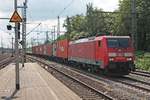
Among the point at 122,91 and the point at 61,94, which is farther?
the point at 122,91

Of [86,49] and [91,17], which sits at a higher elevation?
[91,17]

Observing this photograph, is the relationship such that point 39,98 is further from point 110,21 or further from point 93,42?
point 110,21

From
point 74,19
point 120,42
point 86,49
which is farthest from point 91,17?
point 120,42

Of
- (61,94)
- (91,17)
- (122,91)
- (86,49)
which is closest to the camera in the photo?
(61,94)

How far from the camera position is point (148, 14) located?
75812 mm

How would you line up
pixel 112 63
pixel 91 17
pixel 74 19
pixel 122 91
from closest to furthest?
pixel 122 91 < pixel 112 63 < pixel 91 17 < pixel 74 19

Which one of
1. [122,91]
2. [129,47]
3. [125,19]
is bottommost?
[122,91]

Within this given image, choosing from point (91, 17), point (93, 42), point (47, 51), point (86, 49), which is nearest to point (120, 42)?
point (93, 42)

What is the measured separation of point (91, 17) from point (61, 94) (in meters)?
89.6

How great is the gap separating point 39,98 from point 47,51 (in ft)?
219

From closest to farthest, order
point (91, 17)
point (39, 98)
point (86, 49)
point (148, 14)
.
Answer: point (39, 98) → point (86, 49) → point (148, 14) → point (91, 17)

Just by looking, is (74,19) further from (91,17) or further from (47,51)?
(47,51)

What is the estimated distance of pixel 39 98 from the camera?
17.0 metres

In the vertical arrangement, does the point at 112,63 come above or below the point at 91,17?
below
